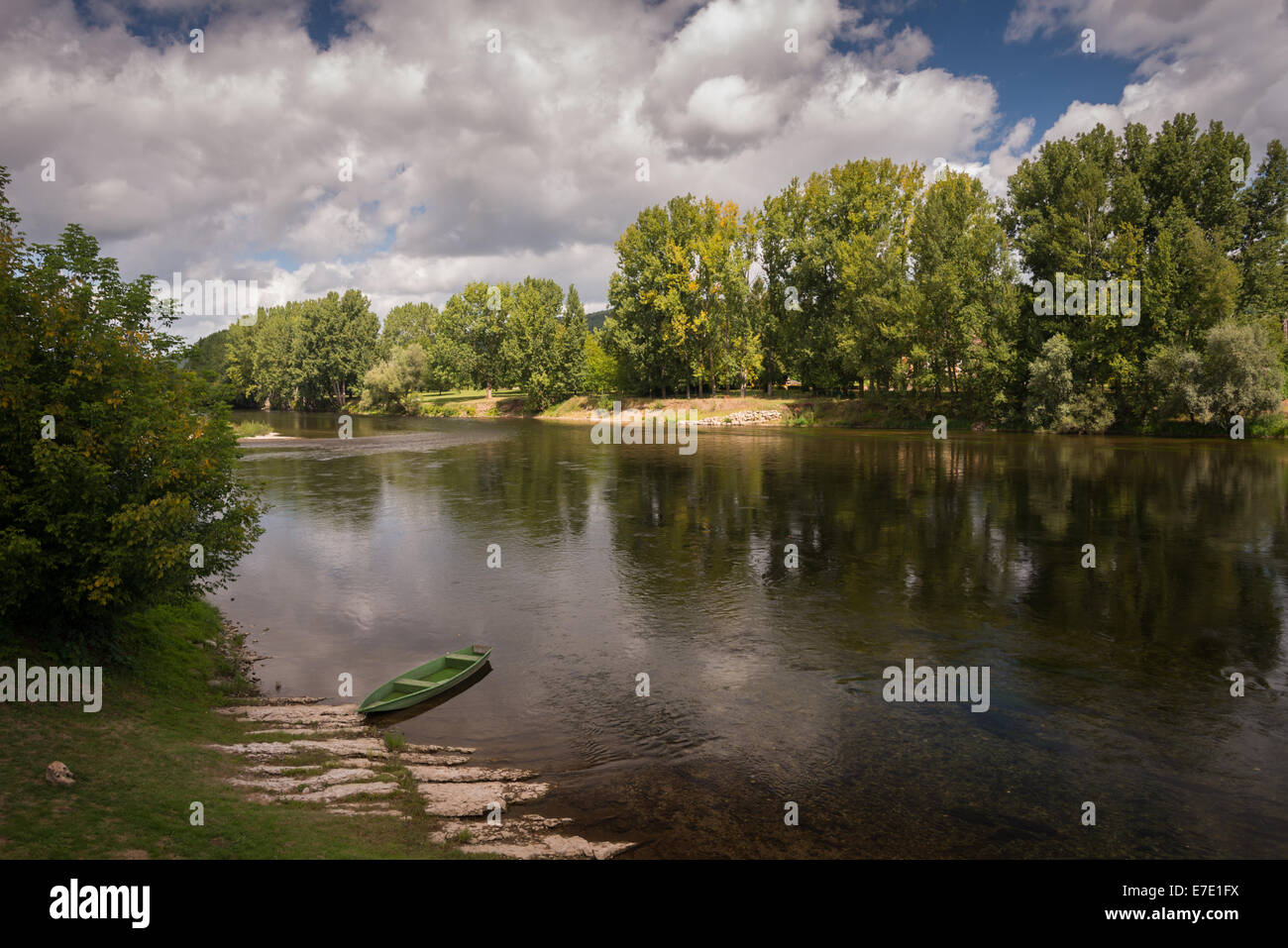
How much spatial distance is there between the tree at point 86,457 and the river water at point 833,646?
478cm

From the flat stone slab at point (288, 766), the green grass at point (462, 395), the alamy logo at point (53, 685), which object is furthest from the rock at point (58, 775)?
the green grass at point (462, 395)

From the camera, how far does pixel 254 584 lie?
88.1 feet

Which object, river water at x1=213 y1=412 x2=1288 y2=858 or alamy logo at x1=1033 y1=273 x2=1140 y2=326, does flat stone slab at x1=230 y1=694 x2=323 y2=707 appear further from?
alamy logo at x1=1033 y1=273 x2=1140 y2=326

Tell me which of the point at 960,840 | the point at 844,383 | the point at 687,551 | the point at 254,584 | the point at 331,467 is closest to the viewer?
the point at 960,840

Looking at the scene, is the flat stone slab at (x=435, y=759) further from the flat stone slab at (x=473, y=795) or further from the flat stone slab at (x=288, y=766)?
the flat stone slab at (x=473, y=795)

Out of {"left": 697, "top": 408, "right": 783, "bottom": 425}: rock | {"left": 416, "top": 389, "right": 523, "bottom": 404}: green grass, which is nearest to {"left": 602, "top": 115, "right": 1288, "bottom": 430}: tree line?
{"left": 697, "top": 408, "right": 783, "bottom": 425}: rock

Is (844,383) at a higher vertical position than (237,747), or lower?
higher

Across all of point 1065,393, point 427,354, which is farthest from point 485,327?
point 1065,393

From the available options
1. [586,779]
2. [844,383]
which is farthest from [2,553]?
[844,383]

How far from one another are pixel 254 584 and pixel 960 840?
24483 millimetres

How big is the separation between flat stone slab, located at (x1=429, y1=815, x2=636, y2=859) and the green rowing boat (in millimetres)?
5575

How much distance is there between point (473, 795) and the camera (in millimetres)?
12000
